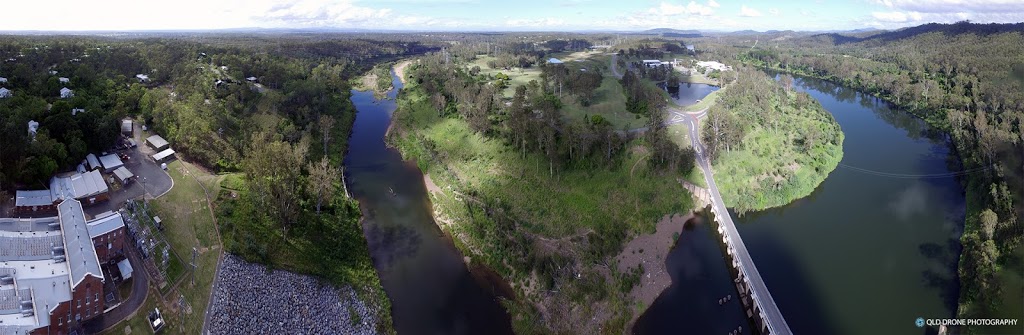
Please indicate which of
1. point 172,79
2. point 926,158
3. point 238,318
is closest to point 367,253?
point 238,318

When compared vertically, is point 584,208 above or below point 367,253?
above

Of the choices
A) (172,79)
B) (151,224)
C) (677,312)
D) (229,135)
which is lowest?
(677,312)

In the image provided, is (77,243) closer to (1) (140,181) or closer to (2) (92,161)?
(1) (140,181)

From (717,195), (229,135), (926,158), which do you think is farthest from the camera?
(926,158)

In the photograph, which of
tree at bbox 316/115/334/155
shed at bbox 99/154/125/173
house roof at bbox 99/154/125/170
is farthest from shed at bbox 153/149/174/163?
tree at bbox 316/115/334/155

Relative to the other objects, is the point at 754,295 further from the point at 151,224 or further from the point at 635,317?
the point at 151,224

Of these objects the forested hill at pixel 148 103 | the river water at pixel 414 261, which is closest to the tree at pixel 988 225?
the river water at pixel 414 261

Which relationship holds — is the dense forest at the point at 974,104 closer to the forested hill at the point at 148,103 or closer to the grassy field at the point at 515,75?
the grassy field at the point at 515,75
